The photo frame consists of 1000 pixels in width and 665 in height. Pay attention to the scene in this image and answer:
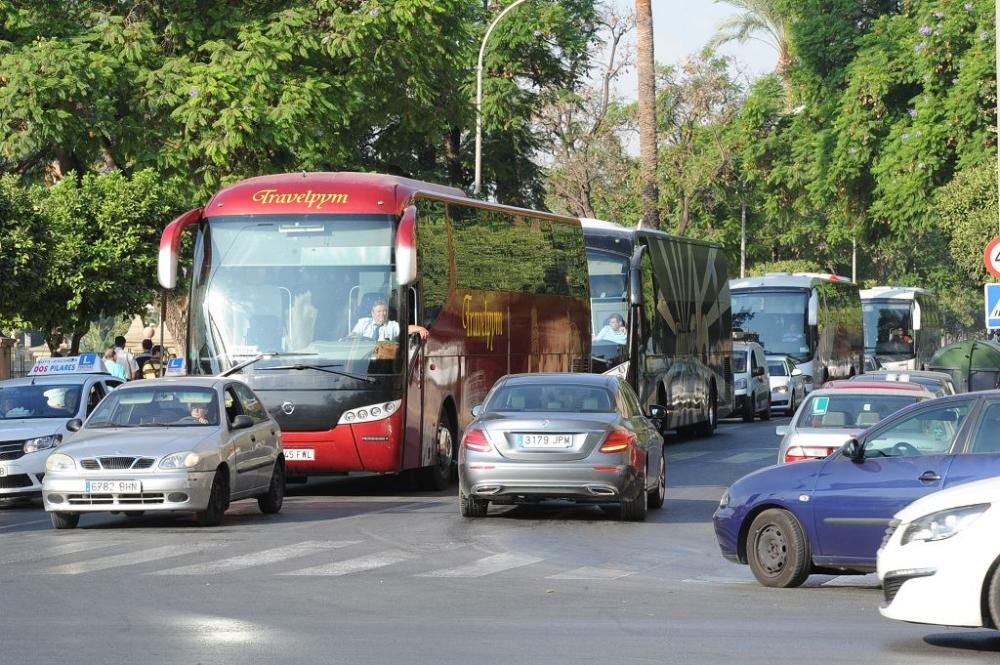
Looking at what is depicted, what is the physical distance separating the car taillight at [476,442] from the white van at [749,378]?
24.9 meters

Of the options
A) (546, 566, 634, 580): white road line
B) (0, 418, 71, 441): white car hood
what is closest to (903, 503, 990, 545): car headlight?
(546, 566, 634, 580): white road line

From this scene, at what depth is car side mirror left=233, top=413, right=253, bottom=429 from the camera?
59.3 feet

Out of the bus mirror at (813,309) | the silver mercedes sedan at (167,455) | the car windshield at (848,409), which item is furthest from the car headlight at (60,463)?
the bus mirror at (813,309)

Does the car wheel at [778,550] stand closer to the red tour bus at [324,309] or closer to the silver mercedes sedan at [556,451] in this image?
the silver mercedes sedan at [556,451]

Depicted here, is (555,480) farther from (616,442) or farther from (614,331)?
(614,331)

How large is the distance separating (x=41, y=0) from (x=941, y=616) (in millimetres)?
27074

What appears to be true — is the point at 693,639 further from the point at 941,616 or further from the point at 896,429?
the point at 896,429

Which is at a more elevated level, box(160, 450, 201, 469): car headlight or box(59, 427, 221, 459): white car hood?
box(59, 427, 221, 459): white car hood

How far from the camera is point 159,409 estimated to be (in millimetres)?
18312

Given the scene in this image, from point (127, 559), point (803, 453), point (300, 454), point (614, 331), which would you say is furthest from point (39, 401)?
point (614, 331)

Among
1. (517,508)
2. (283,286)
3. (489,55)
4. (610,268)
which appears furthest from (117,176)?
(489,55)

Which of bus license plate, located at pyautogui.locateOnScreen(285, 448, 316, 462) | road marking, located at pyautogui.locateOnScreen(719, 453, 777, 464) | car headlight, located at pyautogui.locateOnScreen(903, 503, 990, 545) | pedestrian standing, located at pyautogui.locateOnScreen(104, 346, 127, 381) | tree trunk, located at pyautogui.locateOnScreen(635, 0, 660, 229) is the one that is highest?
tree trunk, located at pyautogui.locateOnScreen(635, 0, 660, 229)

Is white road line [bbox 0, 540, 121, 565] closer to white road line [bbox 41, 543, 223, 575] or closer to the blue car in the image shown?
white road line [bbox 41, 543, 223, 575]

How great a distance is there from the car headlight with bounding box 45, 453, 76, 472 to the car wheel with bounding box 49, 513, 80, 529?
628 mm
